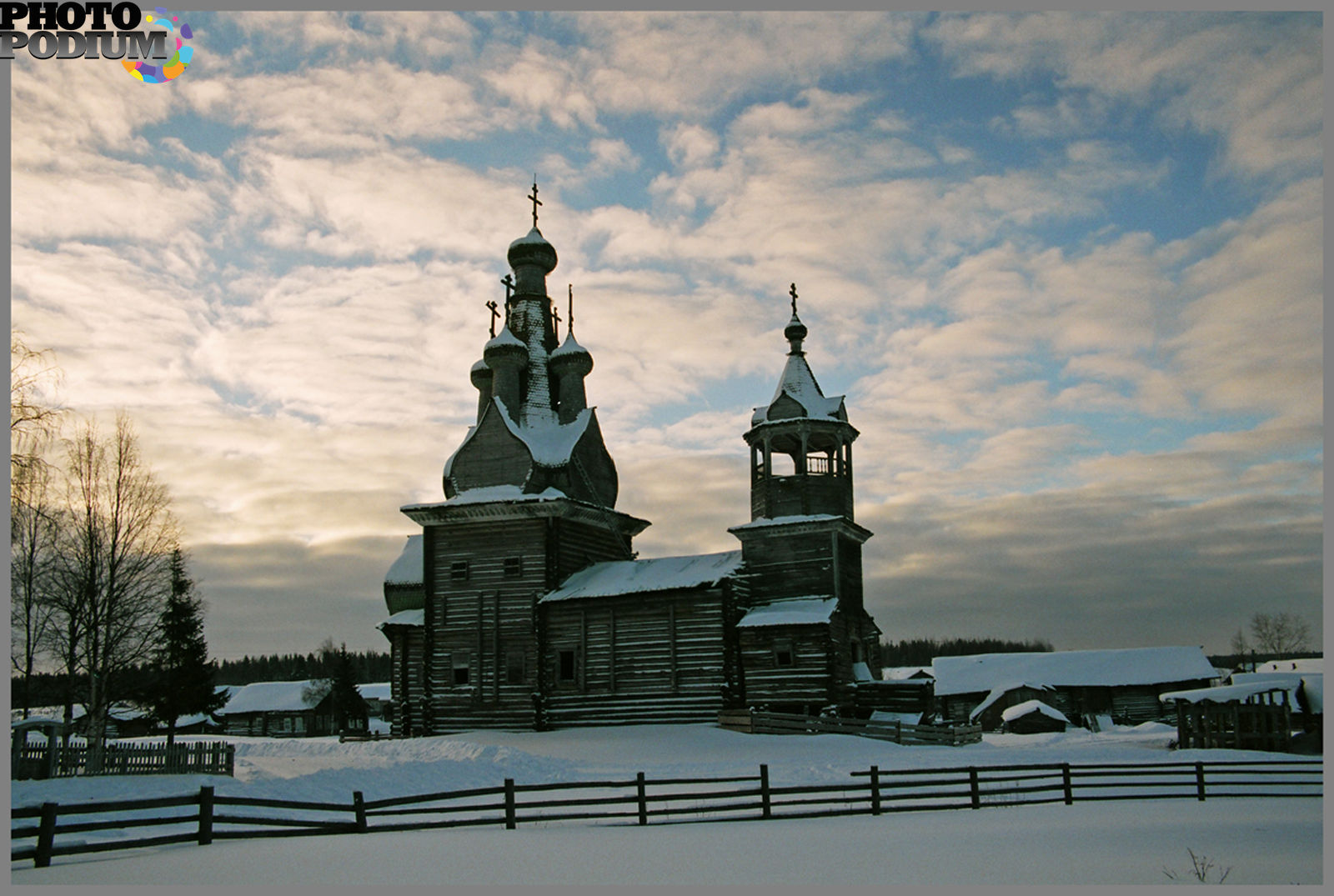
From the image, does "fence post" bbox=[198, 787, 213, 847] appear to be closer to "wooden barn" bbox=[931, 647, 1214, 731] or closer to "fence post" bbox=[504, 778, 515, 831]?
"fence post" bbox=[504, 778, 515, 831]

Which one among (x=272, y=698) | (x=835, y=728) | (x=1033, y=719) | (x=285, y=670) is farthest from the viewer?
(x=285, y=670)

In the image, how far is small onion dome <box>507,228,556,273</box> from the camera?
43.0 meters

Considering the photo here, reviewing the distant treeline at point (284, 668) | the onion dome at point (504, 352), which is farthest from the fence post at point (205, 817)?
the distant treeline at point (284, 668)

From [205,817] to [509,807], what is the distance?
4416mm

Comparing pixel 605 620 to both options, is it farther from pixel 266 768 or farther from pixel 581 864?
pixel 581 864

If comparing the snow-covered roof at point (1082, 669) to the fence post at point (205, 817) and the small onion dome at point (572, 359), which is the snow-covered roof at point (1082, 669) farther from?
the fence post at point (205, 817)

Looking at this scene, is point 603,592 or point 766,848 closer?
point 766,848

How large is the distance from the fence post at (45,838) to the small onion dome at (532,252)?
1277 inches

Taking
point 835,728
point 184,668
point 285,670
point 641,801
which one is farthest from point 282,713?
point 285,670

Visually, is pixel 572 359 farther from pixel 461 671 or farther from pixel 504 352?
pixel 461 671

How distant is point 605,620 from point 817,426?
9.59 m

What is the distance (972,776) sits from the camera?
60.3 ft

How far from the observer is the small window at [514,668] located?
1394 inches

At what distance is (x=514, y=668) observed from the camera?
117 feet
